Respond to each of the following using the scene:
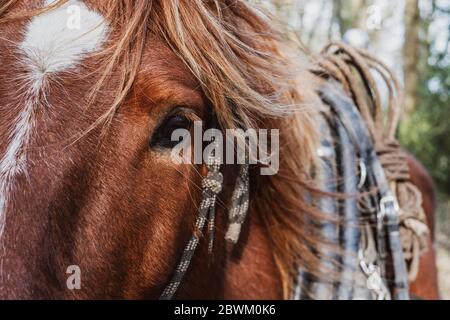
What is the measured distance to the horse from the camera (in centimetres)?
96

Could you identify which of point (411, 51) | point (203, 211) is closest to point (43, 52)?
point (203, 211)

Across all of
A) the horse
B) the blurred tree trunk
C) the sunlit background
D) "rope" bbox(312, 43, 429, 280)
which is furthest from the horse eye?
the blurred tree trunk

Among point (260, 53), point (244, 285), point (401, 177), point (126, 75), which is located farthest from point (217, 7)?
point (401, 177)

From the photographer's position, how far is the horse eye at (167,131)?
111 cm

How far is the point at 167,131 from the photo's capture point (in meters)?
1.13

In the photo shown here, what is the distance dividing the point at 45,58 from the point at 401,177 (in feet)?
4.73

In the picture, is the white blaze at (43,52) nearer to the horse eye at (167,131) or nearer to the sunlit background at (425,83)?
the horse eye at (167,131)

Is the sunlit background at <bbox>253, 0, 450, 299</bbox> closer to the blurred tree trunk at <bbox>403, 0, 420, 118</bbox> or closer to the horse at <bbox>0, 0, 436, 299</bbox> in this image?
the blurred tree trunk at <bbox>403, 0, 420, 118</bbox>

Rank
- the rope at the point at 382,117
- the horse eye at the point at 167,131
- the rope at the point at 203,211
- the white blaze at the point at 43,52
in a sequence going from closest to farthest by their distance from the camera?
the white blaze at the point at 43,52, the horse eye at the point at 167,131, the rope at the point at 203,211, the rope at the point at 382,117

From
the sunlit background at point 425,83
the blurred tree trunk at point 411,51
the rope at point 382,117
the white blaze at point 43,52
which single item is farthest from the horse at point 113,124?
the blurred tree trunk at point 411,51

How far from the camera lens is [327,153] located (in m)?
1.73

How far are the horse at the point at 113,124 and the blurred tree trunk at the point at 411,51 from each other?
9329 millimetres

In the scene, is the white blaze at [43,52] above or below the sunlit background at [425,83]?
below
